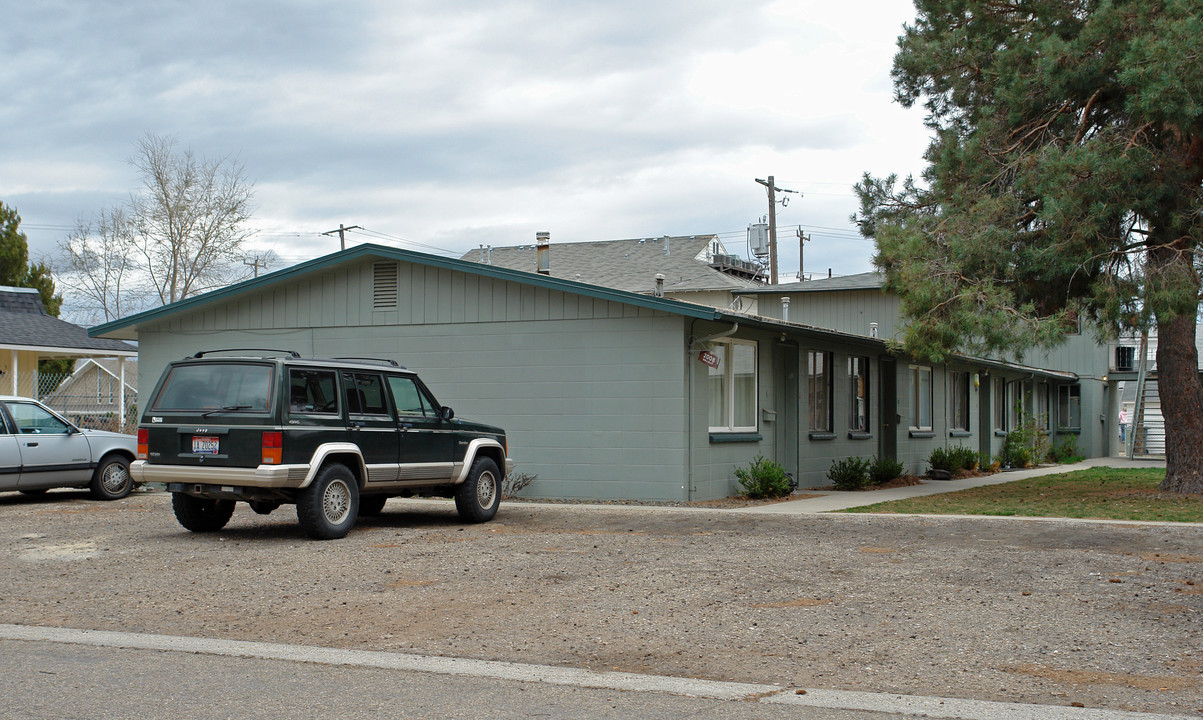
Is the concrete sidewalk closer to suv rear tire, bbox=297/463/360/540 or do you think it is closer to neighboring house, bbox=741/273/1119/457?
neighboring house, bbox=741/273/1119/457

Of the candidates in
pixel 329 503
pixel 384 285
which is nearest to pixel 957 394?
pixel 384 285

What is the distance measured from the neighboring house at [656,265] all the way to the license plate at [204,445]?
29.5m

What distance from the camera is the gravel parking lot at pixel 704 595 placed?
6.48m

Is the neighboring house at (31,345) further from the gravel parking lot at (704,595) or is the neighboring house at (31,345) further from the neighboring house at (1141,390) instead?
the neighboring house at (1141,390)

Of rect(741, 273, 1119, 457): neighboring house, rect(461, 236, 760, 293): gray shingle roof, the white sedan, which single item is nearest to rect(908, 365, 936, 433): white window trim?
rect(741, 273, 1119, 457): neighboring house

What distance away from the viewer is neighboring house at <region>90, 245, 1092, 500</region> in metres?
15.8

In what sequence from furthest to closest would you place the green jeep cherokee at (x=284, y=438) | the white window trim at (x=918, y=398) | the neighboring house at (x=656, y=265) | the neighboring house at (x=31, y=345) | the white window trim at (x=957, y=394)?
the neighboring house at (x=656, y=265) → the white window trim at (x=957, y=394) → the neighboring house at (x=31, y=345) → the white window trim at (x=918, y=398) → the green jeep cherokee at (x=284, y=438)

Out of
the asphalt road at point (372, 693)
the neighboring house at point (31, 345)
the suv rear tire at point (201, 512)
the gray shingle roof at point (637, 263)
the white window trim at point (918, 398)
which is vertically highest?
the gray shingle roof at point (637, 263)

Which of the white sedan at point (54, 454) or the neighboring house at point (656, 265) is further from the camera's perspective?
the neighboring house at point (656, 265)

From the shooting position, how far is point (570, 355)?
54.1 ft

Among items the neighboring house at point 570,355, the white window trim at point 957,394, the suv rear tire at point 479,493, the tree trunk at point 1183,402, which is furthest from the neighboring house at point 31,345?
the tree trunk at point 1183,402

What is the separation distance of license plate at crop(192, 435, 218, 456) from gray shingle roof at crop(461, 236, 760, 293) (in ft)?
101

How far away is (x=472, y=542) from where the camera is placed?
11.7 m

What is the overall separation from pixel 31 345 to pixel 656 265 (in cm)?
2537
